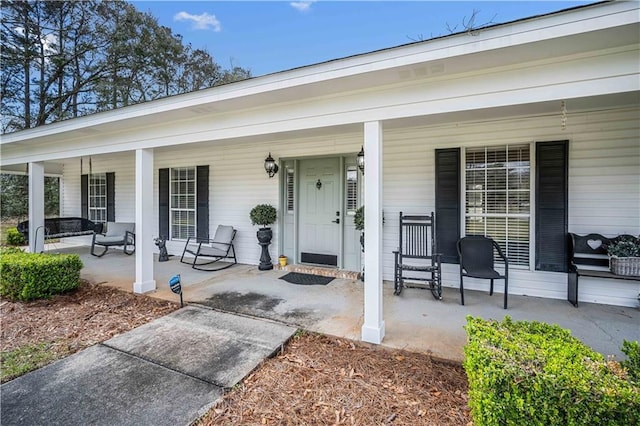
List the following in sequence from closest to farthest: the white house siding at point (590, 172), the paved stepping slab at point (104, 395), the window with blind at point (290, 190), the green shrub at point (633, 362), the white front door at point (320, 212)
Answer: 1. the green shrub at point (633, 362)
2. the paved stepping slab at point (104, 395)
3. the white house siding at point (590, 172)
4. the white front door at point (320, 212)
5. the window with blind at point (290, 190)

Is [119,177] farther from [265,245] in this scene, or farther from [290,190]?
[290,190]

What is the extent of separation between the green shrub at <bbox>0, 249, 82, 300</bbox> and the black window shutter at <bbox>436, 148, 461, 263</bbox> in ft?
17.1

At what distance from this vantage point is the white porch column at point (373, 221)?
108 inches

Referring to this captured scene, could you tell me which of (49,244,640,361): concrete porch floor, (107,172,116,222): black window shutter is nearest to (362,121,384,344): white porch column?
(49,244,640,361): concrete porch floor

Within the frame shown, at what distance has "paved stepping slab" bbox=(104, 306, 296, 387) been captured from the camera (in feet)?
7.66

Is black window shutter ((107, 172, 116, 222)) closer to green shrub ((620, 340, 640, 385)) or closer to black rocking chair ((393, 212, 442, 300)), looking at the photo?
black rocking chair ((393, 212, 442, 300))

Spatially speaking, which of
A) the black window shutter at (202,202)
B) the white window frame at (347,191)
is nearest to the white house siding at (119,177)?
the black window shutter at (202,202)

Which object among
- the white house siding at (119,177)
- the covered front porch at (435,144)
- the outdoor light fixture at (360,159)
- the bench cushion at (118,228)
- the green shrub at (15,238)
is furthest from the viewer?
the green shrub at (15,238)

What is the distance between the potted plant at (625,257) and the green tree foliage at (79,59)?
12335 millimetres

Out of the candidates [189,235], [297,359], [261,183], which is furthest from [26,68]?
[297,359]

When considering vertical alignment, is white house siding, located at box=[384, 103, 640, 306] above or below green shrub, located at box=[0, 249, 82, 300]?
above

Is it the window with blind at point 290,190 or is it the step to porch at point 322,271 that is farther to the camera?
the window with blind at point 290,190

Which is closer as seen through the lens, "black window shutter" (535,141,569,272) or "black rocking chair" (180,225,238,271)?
"black window shutter" (535,141,569,272)

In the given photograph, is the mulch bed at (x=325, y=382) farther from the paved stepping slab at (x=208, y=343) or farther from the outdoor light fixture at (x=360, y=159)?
the outdoor light fixture at (x=360, y=159)
